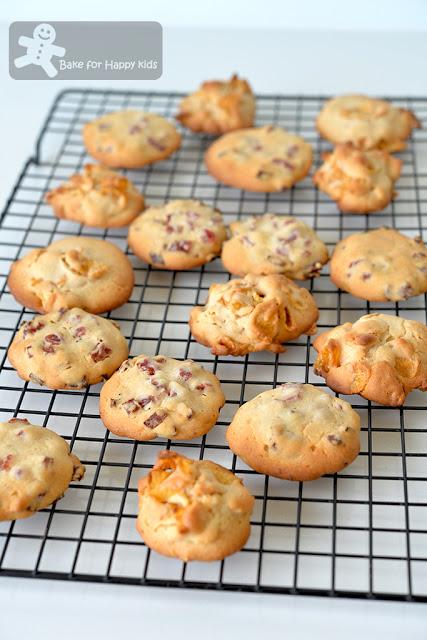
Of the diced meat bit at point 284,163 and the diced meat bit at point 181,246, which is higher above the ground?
the diced meat bit at point 284,163

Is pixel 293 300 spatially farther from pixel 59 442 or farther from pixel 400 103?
pixel 400 103

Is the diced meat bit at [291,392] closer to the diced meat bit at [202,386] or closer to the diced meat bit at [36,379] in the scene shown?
the diced meat bit at [202,386]

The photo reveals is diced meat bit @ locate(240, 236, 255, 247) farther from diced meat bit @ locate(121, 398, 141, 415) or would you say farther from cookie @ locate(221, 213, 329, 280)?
diced meat bit @ locate(121, 398, 141, 415)

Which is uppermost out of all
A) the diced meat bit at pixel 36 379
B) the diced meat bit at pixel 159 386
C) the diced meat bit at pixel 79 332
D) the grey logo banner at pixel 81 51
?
the grey logo banner at pixel 81 51

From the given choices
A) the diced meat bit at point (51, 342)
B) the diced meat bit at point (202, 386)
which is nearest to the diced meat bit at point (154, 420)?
the diced meat bit at point (202, 386)

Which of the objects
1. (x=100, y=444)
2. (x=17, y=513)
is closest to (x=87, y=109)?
(x=100, y=444)

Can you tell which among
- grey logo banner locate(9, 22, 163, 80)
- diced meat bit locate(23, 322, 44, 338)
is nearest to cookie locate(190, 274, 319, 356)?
diced meat bit locate(23, 322, 44, 338)

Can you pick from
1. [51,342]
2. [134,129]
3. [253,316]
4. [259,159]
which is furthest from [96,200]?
[253,316]

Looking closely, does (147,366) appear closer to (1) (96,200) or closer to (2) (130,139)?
(1) (96,200)
